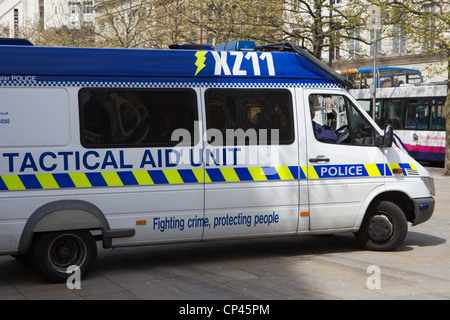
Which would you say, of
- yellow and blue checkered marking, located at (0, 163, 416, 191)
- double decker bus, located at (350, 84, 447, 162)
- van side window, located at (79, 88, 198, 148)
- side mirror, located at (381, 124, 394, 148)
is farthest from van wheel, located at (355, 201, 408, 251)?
double decker bus, located at (350, 84, 447, 162)

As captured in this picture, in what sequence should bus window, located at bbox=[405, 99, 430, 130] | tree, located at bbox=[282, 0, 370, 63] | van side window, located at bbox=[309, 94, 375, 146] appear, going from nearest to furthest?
van side window, located at bbox=[309, 94, 375, 146] → tree, located at bbox=[282, 0, 370, 63] → bus window, located at bbox=[405, 99, 430, 130]

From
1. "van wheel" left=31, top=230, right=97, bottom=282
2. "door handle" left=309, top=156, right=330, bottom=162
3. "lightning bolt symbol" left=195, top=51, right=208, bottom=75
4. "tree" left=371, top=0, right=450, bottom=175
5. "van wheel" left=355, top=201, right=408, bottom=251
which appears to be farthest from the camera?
"tree" left=371, top=0, right=450, bottom=175

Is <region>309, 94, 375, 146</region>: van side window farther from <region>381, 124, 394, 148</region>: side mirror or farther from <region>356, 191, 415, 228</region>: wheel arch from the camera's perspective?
<region>356, 191, 415, 228</region>: wheel arch

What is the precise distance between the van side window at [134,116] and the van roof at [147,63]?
0.67 feet

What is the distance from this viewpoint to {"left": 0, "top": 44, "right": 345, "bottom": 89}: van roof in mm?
7148

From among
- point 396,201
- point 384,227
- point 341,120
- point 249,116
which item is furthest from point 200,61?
point 396,201

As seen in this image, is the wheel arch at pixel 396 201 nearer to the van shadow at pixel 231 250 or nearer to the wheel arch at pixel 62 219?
the van shadow at pixel 231 250

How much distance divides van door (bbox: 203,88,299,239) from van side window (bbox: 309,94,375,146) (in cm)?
38

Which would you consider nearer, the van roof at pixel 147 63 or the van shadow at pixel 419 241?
the van roof at pixel 147 63

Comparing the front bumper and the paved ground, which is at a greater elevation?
the front bumper

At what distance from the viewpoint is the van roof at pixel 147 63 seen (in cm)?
715

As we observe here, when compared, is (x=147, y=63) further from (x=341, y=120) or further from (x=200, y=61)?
(x=341, y=120)

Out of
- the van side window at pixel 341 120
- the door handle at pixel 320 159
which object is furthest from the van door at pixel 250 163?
the van side window at pixel 341 120
